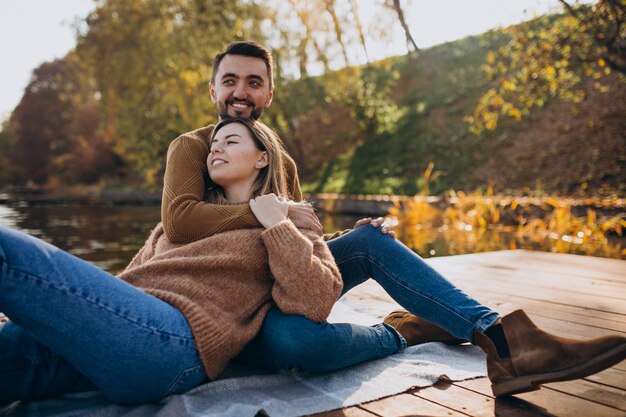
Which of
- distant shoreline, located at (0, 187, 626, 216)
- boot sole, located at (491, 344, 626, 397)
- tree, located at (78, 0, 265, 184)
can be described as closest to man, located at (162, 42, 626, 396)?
boot sole, located at (491, 344, 626, 397)

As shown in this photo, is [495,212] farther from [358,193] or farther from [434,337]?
[434,337]

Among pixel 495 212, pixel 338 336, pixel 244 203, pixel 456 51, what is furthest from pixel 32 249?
pixel 456 51

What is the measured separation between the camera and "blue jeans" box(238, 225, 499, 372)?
167cm

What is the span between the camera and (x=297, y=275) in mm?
1586

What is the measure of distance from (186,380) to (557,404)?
1.01 meters

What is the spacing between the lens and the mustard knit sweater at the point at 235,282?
153cm

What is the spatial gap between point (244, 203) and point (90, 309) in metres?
0.60

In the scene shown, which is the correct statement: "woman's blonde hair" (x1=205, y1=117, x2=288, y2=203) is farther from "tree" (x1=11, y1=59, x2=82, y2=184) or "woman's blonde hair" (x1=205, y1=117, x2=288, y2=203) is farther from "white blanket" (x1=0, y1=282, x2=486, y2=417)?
"tree" (x1=11, y1=59, x2=82, y2=184)

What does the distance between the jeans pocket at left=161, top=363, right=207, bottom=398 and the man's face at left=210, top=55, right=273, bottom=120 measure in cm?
132

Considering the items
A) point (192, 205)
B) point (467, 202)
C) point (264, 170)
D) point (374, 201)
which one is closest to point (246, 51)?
point (264, 170)

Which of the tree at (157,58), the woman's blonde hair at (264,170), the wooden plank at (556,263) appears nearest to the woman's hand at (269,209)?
the woman's blonde hair at (264,170)

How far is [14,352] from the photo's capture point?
1.49 m

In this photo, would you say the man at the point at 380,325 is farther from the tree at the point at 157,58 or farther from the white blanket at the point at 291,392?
the tree at the point at 157,58

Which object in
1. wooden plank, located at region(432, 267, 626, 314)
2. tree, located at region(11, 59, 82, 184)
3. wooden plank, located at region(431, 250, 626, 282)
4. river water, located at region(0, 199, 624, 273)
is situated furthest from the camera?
tree, located at region(11, 59, 82, 184)
